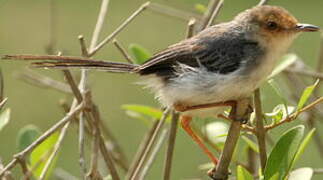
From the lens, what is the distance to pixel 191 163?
816cm

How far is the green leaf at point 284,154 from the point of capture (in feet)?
11.0

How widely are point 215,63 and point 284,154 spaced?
91 centimetres

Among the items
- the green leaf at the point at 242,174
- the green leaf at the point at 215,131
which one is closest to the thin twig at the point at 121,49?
the green leaf at the point at 215,131

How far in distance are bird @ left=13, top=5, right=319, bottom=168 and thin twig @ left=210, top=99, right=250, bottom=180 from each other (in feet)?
0.79

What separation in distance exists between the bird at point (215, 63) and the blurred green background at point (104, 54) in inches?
123

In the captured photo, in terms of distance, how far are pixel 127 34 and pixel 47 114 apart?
205cm

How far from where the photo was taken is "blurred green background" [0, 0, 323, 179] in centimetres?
838

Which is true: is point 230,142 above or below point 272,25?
below

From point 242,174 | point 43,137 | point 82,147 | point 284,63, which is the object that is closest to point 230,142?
point 242,174

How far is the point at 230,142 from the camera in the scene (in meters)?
3.49

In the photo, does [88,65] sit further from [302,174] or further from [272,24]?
[302,174]

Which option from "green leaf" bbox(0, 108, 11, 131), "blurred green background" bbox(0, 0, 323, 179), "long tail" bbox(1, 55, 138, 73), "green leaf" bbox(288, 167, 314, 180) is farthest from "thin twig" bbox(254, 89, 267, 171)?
"blurred green background" bbox(0, 0, 323, 179)

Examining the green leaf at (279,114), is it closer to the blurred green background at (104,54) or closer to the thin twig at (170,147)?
the thin twig at (170,147)

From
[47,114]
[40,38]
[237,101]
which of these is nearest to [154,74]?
[237,101]
